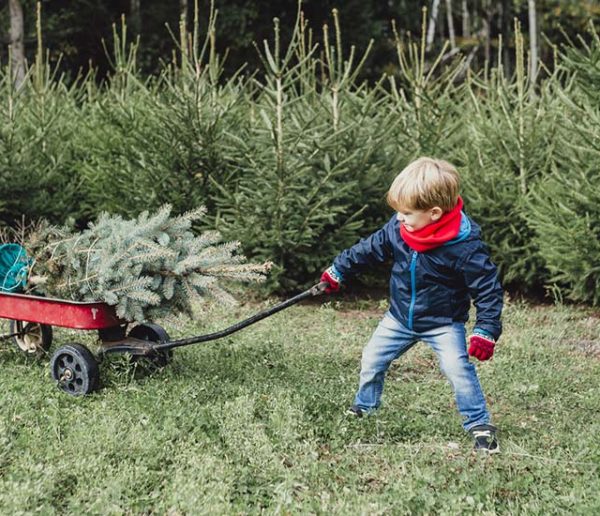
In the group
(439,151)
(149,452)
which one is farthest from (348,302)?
(149,452)

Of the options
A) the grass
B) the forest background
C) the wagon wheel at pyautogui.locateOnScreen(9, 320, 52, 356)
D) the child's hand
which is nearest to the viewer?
the grass

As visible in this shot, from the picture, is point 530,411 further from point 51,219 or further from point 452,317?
point 51,219

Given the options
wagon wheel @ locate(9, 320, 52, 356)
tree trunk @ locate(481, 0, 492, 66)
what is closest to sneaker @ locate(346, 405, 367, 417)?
wagon wheel @ locate(9, 320, 52, 356)

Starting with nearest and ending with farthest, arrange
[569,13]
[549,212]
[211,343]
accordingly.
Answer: [211,343]
[549,212]
[569,13]

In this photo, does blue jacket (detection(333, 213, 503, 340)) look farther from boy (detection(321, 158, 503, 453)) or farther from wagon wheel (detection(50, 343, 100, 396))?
wagon wheel (detection(50, 343, 100, 396))

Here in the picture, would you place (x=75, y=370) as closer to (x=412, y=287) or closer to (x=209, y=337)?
(x=209, y=337)

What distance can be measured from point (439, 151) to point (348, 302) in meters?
1.96

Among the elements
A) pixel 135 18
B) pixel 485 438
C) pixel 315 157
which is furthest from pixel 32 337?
pixel 135 18

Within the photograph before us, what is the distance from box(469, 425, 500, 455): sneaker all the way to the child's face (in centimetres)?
110

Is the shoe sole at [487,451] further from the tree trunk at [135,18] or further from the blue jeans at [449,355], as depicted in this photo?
the tree trunk at [135,18]

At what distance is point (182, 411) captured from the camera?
420cm

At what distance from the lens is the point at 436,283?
3996 millimetres

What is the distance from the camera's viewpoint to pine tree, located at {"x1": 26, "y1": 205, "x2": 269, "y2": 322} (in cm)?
458

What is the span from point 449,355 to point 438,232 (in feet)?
2.16
